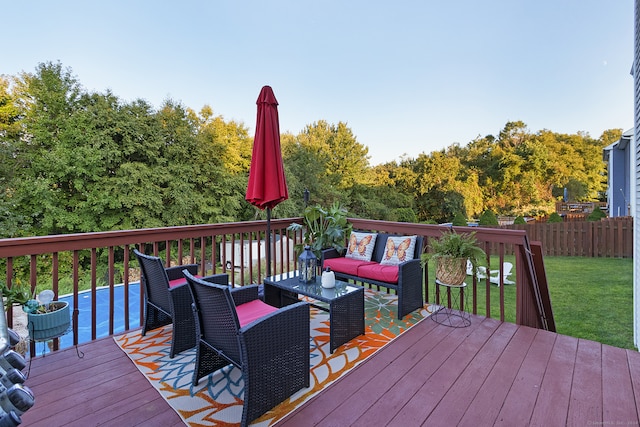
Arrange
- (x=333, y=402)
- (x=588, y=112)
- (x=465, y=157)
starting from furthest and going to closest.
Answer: (x=465, y=157)
(x=588, y=112)
(x=333, y=402)

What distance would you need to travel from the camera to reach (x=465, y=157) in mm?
22906

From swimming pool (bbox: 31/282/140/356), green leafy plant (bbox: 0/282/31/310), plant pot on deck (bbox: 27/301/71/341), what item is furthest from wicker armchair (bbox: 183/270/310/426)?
swimming pool (bbox: 31/282/140/356)

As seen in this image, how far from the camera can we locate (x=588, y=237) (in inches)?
378

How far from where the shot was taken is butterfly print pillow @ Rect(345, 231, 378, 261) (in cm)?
416

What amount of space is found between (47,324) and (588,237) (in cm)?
1244

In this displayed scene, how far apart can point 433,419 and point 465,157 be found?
23.8 metres

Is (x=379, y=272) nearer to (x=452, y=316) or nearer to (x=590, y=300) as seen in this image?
(x=452, y=316)

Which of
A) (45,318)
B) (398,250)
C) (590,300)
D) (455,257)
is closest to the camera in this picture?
(45,318)

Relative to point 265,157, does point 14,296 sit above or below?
below

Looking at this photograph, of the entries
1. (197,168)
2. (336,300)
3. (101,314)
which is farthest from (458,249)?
(197,168)

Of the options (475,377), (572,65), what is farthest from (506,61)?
(475,377)

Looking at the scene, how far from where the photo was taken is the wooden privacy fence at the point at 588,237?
9078 millimetres

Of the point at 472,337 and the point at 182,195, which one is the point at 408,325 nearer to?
the point at 472,337

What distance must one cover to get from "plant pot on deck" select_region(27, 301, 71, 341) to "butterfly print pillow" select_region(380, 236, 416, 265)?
312 cm
